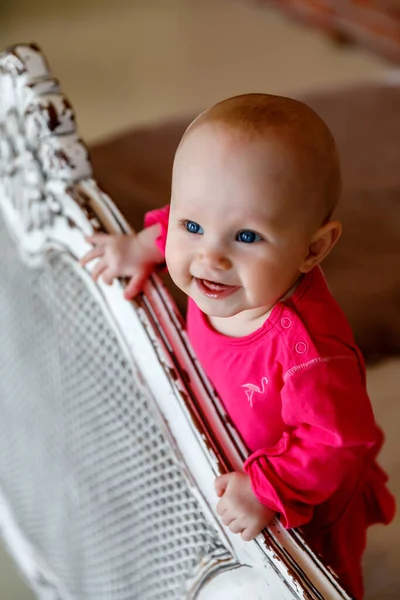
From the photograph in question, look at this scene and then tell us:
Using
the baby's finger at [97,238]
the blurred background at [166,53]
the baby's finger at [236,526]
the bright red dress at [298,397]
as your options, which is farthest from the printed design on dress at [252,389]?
the blurred background at [166,53]

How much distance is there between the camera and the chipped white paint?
0.58 metres

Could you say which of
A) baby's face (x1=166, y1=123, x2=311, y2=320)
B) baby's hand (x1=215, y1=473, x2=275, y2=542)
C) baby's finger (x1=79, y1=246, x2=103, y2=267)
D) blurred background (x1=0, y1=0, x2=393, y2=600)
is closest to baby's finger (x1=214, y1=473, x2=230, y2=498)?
baby's hand (x1=215, y1=473, x2=275, y2=542)

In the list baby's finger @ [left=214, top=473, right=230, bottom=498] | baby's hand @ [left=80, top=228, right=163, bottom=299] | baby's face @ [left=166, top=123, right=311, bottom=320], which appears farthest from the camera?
baby's hand @ [left=80, top=228, right=163, bottom=299]

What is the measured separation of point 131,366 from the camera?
2.34 feet

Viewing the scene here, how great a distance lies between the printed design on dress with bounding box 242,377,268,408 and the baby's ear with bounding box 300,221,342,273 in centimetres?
10

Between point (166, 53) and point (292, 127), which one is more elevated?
point (292, 127)

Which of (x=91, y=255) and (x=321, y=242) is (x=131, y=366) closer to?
(x=91, y=255)

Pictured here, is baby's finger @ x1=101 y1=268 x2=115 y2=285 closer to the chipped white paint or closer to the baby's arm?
the chipped white paint

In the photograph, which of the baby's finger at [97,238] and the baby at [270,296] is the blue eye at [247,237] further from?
the baby's finger at [97,238]

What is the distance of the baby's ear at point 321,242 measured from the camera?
0.55m

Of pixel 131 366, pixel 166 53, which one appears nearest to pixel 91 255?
pixel 131 366

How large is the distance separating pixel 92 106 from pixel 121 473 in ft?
5.56

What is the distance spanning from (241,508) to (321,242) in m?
0.22

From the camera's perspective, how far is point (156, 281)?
71 cm
